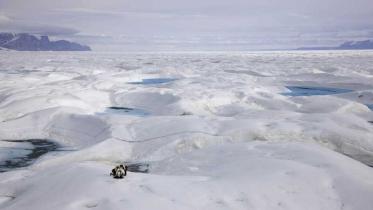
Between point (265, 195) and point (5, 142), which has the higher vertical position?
point (265, 195)

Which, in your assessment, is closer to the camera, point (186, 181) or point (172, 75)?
point (186, 181)

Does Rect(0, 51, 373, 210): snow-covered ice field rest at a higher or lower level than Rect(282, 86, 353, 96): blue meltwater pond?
higher

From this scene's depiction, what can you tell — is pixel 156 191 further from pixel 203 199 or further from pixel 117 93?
pixel 117 93

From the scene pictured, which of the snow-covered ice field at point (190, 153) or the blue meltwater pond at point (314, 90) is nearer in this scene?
the snow-covered ice field at point (190, 153)

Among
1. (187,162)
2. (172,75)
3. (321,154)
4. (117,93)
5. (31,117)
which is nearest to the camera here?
(321,154)

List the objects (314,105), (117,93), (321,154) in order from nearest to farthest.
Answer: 1. (321,154)
2. (314,105)
3. (117,93)

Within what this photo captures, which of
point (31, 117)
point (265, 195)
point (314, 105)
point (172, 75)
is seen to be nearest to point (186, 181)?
point (265, 195)

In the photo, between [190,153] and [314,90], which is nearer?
[190,153]

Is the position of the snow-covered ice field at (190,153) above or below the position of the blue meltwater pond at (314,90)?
above

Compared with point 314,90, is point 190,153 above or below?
above

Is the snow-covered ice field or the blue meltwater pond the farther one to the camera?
the blue meltwater pond
